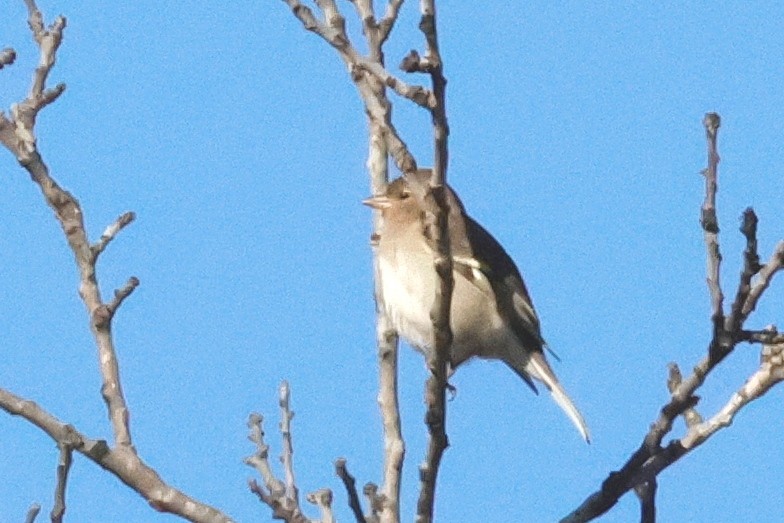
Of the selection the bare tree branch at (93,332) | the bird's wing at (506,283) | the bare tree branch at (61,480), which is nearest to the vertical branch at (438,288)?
the bare tree branch at (93,332)

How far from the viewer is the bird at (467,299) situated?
6871mm

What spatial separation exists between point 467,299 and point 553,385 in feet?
1.90

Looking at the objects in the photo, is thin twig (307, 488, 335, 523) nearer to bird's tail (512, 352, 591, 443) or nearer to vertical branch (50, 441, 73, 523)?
vertical branch (50, 441, 73, 523)

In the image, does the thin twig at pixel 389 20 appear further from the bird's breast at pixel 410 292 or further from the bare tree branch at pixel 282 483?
the bird's breast at pixel 410 292

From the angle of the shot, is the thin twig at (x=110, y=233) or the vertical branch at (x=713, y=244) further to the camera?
the thin twig at (x=110, y=233)

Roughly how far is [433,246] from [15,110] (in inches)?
55.0

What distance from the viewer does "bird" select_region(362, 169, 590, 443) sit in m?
6.87

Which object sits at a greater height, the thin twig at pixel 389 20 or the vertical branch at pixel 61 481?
the thin twig at pixel 389 20

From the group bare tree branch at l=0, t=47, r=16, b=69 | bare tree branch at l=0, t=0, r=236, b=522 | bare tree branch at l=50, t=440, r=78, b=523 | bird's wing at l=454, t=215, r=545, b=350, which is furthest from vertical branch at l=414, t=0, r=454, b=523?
bird's wing at l=454, t=215, r=545, b=350

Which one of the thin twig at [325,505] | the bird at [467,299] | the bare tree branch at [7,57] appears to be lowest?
the thin twig at [325,505]

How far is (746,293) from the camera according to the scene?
358 cm

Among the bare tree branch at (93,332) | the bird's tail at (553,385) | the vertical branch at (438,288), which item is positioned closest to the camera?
the vertical branch at (438,288)

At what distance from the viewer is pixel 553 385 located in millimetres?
7031

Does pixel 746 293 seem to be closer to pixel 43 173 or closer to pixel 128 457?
pixel 128 457
